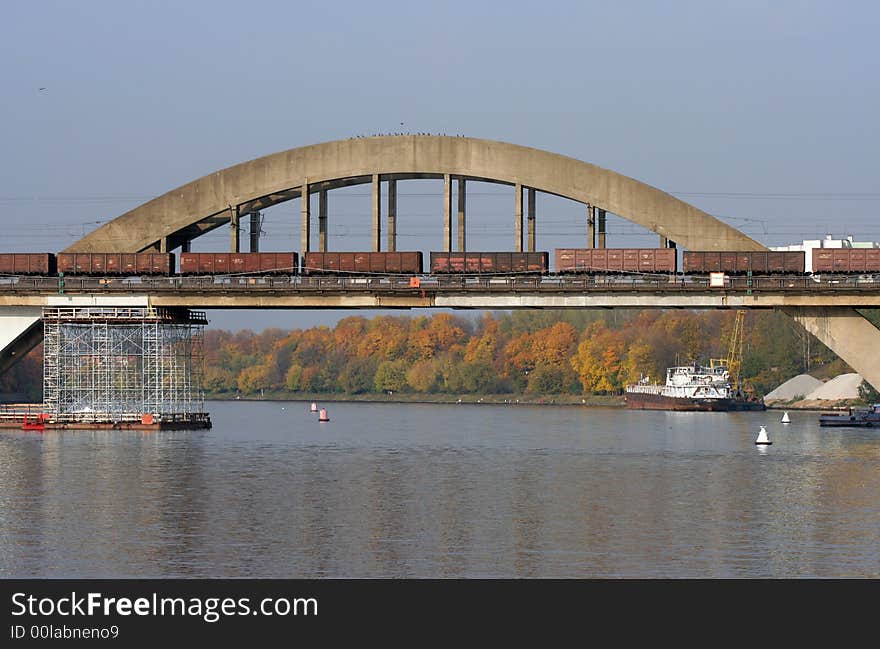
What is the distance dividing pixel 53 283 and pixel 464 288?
105 ft

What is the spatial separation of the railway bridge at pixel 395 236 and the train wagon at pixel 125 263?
137 centimetres

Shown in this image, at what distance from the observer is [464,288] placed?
95.9 m

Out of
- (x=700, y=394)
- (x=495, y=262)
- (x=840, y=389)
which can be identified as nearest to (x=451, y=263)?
(x=495, y=262)

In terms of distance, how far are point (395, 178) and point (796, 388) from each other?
107 m

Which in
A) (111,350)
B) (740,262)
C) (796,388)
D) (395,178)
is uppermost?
(395,178)

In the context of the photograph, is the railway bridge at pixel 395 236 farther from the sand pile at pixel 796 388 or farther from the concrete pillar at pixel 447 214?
the sand pile at pixel 796 388

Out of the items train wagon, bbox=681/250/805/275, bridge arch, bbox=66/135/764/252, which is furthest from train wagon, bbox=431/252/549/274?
train wagon, bbox=681/250/805/275

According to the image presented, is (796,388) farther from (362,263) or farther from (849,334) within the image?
(362,263)

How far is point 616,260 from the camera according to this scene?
339 ft

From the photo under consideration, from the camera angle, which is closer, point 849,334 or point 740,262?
point 849,334

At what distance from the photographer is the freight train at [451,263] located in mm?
100500
